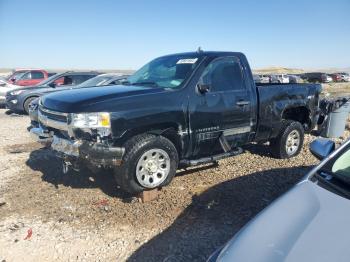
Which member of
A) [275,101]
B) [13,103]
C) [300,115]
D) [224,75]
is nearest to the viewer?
[224,75]

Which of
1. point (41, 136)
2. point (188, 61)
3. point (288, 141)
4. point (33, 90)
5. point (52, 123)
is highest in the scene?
point (188, 61)

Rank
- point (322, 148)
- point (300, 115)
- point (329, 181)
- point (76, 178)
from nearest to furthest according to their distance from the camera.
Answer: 1. point (329, 181)
2. point (322, 148)
3. point (76, 178)
4. point (300, 115)

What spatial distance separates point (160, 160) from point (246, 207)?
1.29 m

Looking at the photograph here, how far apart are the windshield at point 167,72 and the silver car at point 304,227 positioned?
2975 mm

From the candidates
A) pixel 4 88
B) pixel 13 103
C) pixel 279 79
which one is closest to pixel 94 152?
pixel 13 103

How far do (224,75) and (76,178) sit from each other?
2914mm

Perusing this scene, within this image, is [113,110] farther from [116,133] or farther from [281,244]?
[281,244]

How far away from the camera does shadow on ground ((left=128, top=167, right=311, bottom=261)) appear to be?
3711mm

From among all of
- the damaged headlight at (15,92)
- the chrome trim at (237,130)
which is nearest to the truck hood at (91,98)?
the chrome trim at (237,130)

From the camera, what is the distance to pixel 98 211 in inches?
184

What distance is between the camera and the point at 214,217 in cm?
446

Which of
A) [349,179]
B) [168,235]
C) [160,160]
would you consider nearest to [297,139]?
[160,160]

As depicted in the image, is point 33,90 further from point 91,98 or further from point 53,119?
point 91,98

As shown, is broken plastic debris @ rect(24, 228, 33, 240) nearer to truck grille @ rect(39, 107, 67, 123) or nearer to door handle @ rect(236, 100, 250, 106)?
truck grille @ rect(39, 107, 67, 123)
